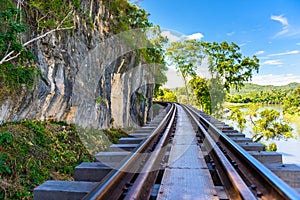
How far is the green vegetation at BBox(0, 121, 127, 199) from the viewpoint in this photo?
4027 mm

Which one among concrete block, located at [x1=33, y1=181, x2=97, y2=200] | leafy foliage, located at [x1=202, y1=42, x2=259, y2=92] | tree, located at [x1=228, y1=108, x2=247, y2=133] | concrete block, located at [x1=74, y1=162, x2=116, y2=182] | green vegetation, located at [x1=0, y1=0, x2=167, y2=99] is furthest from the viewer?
leafy foliage, located at [x1=202, y1=42, x2=259, y2=92]

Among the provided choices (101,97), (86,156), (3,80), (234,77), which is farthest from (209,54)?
(3,80)

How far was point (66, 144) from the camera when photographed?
6.48 meters

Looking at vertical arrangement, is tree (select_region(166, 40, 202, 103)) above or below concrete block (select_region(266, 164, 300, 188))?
above

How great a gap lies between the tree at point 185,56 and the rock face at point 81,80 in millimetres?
25451

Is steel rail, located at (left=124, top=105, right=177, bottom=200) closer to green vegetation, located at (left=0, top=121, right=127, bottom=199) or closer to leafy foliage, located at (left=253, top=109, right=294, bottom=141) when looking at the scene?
green vegetation, located at (left=0, top=121, right=127, bottom=199)

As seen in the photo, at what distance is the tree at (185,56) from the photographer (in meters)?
37.8

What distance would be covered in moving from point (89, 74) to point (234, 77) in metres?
25.8

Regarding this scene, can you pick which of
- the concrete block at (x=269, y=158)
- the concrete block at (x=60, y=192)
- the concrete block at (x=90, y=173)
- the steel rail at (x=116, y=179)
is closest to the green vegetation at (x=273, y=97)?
the concrete block at (x=269, y=158)

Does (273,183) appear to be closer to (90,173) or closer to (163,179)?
(163,179)

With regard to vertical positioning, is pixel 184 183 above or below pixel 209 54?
below

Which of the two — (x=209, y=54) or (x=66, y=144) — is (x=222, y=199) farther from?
(x=209, y=54)

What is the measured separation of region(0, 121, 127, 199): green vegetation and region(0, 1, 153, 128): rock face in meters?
0.33

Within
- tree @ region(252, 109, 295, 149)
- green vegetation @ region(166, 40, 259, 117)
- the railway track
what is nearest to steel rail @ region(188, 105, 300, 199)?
the railway track
